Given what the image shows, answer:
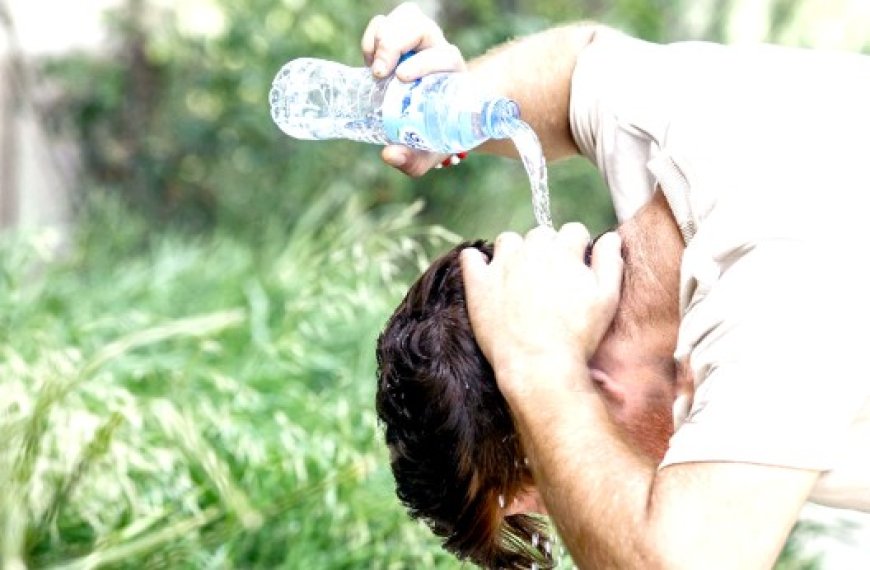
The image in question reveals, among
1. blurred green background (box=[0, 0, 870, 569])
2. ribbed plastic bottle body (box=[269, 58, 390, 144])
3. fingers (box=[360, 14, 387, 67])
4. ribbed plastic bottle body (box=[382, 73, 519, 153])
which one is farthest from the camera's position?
blurred green background (box=[0, 0, 870, 569])

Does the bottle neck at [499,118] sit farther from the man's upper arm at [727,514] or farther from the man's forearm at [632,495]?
the man's upper arm at [727,514]

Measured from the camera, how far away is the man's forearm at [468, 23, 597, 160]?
122 inches

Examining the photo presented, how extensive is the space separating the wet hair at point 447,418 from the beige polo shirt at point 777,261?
355mm

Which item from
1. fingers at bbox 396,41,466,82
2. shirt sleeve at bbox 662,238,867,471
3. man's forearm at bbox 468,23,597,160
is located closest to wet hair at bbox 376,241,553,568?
fingers at bbox 396,41,466,82

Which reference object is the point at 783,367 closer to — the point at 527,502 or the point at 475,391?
the point at 475,391

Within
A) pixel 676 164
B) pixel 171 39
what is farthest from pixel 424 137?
pixel 171 39

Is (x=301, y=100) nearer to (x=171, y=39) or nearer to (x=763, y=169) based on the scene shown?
(x=763, y=169)

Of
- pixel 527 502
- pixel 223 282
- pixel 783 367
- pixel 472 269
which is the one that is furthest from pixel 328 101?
pixel 223 282

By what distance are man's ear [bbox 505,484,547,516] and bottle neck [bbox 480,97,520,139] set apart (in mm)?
543

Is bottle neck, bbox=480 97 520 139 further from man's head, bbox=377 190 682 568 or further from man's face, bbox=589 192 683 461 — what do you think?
man's face, bbox=589 192 683 461

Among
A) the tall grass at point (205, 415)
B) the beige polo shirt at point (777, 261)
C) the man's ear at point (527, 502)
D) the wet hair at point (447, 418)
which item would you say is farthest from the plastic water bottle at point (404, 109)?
the man's ear at point (527, 502)

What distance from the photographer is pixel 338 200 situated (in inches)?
257

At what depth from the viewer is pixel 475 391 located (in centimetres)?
270

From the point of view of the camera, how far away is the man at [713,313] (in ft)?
7.35
